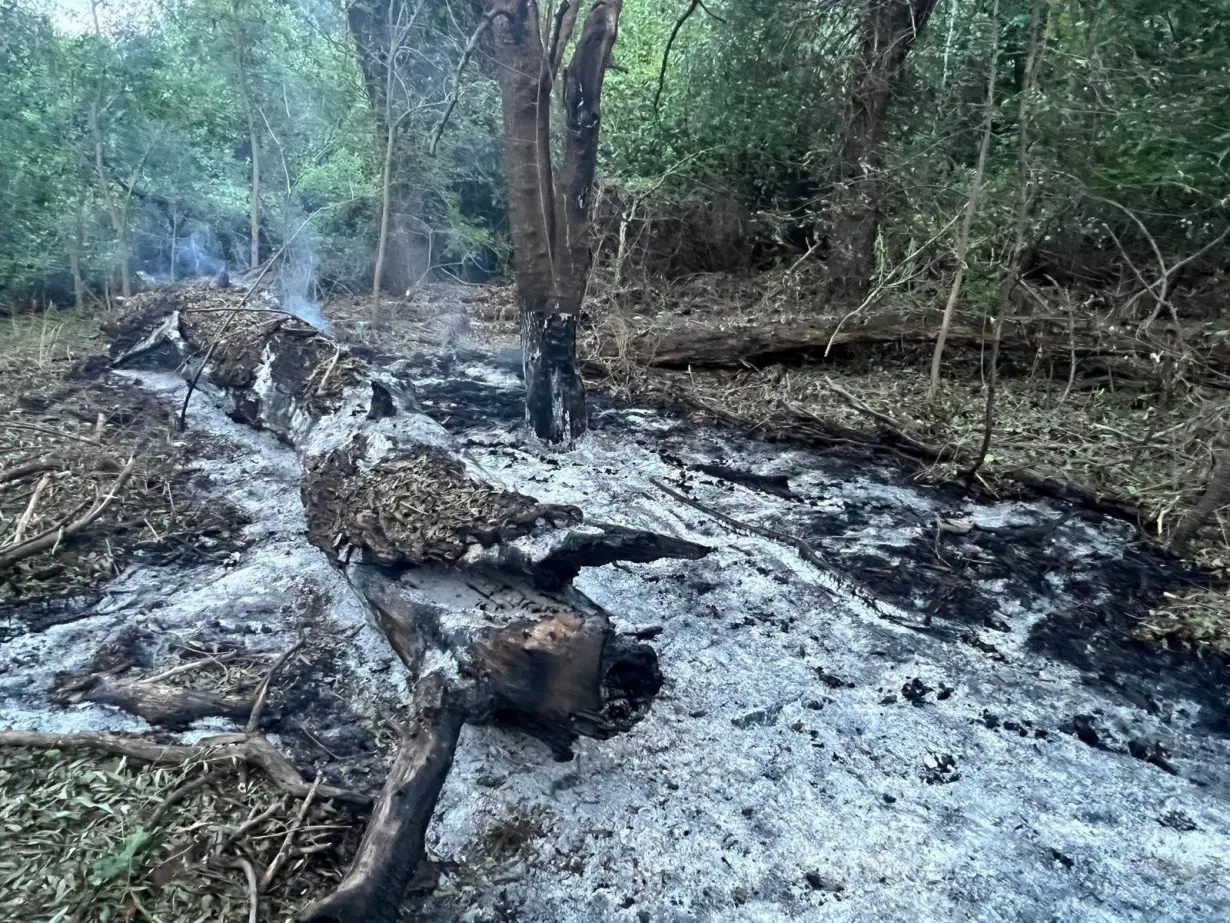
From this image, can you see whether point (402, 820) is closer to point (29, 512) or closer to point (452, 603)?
point (452, 603)

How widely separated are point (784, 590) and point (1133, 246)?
4961 millimetres

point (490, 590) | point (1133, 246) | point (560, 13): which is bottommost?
point (490, 590)

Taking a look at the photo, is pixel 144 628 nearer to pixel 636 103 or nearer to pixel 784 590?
pixel 784 590

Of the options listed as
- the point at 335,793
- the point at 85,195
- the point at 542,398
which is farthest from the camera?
the point at 85,195

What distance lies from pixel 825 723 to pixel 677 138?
7721 mm

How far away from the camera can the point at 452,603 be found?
2822 mm

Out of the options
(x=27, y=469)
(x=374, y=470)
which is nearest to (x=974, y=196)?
(x=374, y=470)

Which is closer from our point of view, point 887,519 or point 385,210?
point 887,519

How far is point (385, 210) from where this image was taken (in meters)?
8.59

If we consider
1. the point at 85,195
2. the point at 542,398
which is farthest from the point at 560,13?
the point at 85,195

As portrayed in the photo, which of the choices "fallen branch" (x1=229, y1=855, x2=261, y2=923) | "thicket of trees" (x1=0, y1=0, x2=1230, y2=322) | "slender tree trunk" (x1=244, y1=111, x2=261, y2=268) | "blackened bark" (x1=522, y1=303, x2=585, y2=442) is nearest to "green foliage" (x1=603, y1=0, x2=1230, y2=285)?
"thicket of trees" (x1=0, y1=0, x2=1230, y2=322)

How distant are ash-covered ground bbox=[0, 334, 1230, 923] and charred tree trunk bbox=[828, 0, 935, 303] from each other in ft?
11.8

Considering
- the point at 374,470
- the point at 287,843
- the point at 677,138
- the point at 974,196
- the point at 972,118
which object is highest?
the point at 677,138

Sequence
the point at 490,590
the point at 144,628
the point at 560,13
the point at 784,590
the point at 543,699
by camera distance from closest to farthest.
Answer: the point at 543,699, the point at 490,590, the point at 144,628, the point at 784,590, the point at 560,13
